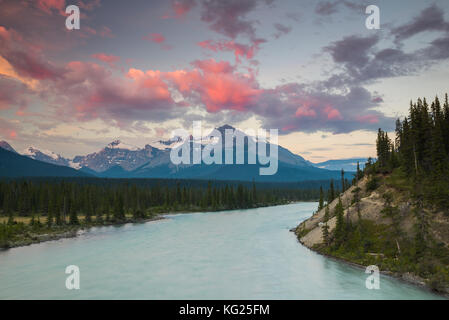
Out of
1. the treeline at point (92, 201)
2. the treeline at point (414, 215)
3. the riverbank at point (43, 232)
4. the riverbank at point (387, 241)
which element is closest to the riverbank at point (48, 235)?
the riverbank at point (43, 232)

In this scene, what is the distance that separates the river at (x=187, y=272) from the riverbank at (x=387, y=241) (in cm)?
190

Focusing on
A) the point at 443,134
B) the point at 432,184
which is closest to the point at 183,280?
the point at 432,184

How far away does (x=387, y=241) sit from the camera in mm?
46500

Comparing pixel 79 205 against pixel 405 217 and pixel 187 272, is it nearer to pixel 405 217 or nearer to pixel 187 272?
pixel 187 272

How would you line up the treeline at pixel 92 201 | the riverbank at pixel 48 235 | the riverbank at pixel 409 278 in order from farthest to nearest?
1. the treeline at pixel 92 201
2. the riverbank at pixel 48 235
3. the riverbank at pixel 409 278

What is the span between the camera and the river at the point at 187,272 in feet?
122

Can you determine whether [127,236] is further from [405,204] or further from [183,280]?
[405,204]

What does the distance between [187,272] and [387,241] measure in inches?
1234

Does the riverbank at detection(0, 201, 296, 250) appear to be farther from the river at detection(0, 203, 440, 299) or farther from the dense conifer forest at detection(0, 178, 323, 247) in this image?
the river at detection(0, 203, 440, 299)

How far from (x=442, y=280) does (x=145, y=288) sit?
3612 centimetres

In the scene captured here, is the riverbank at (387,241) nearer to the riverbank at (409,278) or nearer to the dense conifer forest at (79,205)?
the riverbank at (409,278)

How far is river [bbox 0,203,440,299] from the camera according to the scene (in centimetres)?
3722

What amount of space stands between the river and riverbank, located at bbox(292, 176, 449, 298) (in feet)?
6.23

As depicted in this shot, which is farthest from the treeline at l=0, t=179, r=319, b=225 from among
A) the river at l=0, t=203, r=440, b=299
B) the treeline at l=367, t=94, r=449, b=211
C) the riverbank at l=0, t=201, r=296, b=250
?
the treeline at l=367, t=94, r=449, b=211
